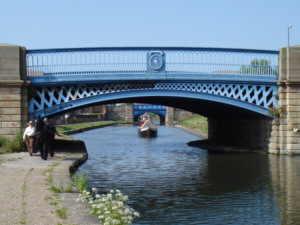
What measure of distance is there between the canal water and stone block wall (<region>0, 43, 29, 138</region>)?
12.1ft

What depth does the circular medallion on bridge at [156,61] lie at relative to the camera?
2489cm

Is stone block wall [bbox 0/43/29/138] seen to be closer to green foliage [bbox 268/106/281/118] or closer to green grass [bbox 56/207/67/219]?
green foliage [bbox 268/106/281/118]

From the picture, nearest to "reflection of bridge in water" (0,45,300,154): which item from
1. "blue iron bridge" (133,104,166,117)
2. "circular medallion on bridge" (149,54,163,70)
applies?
"circular medallion on bridge" (149,54,163,70)

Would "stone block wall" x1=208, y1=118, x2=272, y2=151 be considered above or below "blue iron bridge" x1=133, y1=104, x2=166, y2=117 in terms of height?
below

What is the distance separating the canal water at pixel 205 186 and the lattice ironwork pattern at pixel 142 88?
3.03 m

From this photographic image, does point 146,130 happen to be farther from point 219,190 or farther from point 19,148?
point 219,190

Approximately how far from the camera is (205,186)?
54.5 feet

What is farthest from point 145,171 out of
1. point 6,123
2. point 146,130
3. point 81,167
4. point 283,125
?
point 146,130

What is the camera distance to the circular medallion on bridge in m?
24.9

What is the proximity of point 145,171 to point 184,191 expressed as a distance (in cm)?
506

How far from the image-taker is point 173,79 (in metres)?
24.8

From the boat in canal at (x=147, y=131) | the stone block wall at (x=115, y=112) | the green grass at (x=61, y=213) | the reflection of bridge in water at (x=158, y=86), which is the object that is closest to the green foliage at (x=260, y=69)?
the reflection of bridge in water at (x=158, y=86)

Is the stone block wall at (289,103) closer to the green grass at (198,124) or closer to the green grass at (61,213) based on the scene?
the green grass at (61,213)

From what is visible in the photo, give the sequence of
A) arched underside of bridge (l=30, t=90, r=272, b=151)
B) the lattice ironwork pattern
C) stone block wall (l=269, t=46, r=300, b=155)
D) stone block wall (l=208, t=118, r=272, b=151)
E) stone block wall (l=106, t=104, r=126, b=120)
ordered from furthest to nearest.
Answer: stone block wall (l=106, t=104, r=126, b=120) < stone block wall (l=208, t=118, r=272, b=151) < stone block wall (l=269, t=46, r=300, b=155) < arched underside of bridge (l=30, t=90, r=272, b=151) < the lattice ironwork pattern
